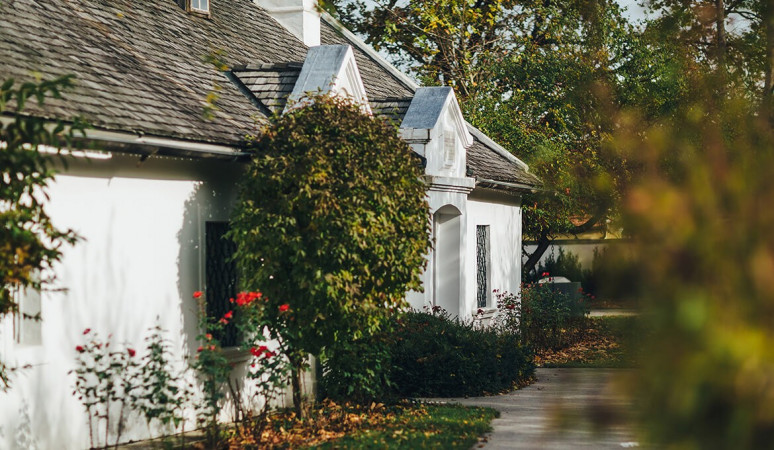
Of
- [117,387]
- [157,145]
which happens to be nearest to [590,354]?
[117,387]

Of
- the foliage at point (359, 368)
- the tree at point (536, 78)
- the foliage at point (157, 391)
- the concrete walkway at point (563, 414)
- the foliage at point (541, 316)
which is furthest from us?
the tree at point (536, 78)

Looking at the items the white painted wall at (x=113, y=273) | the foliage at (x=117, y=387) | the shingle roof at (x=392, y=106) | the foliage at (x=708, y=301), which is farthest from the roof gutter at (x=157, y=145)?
the foliage at (x=708, y=301)

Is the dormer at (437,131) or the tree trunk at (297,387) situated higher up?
the dormer at (437,131)

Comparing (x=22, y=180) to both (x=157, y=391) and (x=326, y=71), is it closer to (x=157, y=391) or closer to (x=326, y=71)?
(x=157, y=391)

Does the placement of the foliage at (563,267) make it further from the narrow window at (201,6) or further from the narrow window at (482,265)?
the narrow window at (201,6)

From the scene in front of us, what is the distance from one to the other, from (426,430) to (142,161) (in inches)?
159

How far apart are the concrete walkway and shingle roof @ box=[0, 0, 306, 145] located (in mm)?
4402

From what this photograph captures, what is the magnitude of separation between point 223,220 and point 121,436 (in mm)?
2844

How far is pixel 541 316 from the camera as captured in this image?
18188 millimetres

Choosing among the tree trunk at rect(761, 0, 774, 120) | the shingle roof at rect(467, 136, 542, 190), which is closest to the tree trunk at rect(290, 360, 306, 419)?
the tree trunk at rect(761, 0, 774, 120)

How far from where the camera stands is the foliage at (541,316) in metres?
18.0

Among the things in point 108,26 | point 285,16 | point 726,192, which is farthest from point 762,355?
point 285,16

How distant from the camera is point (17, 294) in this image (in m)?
8.38

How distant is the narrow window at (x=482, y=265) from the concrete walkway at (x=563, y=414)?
113 inches
